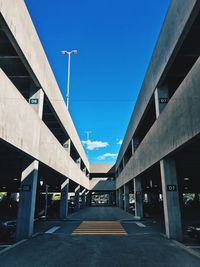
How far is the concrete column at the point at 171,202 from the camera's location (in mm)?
11070

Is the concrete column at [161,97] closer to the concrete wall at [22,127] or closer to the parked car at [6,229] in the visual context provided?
the concrete wall at [22,127]

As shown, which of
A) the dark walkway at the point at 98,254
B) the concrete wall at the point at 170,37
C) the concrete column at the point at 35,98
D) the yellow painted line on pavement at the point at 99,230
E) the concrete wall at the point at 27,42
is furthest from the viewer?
the yellow painted line on pavement at the point at 99,230

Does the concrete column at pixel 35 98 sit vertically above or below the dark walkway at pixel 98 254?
above

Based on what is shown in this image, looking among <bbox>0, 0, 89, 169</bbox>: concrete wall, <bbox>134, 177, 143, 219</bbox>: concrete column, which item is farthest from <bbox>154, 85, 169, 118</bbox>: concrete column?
<bbox>134, 177, 143, 219</bbox>: concrete column

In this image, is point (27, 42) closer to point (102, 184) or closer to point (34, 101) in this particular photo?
point (34, 101)

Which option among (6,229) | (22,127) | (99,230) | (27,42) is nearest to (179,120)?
(22,127)

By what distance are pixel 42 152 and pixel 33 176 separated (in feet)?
6.30

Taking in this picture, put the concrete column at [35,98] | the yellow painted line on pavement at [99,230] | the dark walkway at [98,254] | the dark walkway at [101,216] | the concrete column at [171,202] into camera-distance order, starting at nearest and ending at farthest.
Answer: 1. the dark walkway at [98,254]
2. the concrete column at [171,202]
3. the concrete column at [35,98]
4. the yellow painted line on pavement at [99,230]
5. the dark walkway at [101,216]

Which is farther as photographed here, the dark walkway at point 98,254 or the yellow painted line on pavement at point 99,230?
the yellow painted line on pavement at point 99,230

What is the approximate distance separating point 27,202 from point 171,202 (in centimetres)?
807

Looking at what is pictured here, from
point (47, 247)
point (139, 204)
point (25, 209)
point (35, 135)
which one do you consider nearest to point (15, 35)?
point (35, 135)

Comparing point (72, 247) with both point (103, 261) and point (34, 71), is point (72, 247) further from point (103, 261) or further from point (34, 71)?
point (34, 71)

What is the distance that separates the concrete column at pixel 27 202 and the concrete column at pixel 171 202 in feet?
24.9

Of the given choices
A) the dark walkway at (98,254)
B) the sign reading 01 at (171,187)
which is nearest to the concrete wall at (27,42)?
the dark walkway at (98,254)
